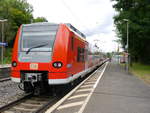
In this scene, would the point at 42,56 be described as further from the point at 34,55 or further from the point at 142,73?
the point at 142,73

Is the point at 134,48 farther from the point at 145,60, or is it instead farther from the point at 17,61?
the point at 17,61

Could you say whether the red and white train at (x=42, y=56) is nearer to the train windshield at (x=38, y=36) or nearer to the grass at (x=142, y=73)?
the train windshield at (x=38, y=36)

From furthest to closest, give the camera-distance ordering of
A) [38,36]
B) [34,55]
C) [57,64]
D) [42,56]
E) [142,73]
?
[142,73] → [38,36] → [34,55] → [42,56] → [57,64]

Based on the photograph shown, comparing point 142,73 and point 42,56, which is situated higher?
point 42,56

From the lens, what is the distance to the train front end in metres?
8.16

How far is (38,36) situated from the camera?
8.81 m

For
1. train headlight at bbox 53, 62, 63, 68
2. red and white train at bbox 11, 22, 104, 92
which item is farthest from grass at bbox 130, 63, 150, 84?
train headlight at bbox 53, 62, 63, 68

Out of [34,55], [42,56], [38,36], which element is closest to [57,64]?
[42,56]

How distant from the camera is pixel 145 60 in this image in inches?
1818

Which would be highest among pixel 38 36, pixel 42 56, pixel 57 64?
pixel 38 36

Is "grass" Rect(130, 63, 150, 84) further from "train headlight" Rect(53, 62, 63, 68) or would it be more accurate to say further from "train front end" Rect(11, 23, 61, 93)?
"train front end" Rect(11, 23, 61, 93)

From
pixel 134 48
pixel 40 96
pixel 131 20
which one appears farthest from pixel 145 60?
pixel 40 96

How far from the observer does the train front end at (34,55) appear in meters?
8.16

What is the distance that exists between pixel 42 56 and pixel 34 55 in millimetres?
363
